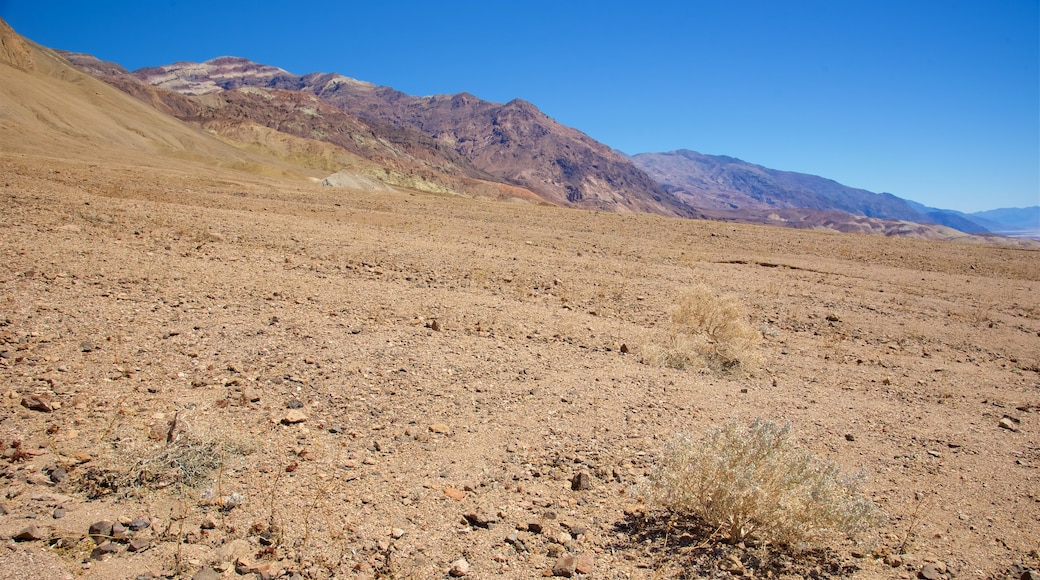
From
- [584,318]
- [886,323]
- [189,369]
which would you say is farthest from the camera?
[886,323]

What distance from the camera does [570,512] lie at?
3512mm

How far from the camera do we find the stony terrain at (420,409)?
10.1 feet

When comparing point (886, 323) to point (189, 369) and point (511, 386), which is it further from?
point (189, 369)

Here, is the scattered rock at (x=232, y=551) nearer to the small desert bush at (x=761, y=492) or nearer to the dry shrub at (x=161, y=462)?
the dry shrub at (x=161, y=462)

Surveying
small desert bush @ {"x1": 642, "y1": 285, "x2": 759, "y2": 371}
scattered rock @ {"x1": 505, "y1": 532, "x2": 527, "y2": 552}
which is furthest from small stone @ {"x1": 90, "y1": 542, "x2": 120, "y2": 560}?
small desert bush @ {"x1": 642, "y1": 285, "x2": 759, "y2": 371}

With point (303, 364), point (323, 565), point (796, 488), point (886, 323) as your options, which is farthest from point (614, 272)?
point (323, 565)

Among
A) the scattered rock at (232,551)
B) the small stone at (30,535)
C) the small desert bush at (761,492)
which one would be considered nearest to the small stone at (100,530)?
the small stone at (30,535)

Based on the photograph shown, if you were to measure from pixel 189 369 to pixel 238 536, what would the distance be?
2289 millimetres

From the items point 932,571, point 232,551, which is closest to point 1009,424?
point 932,571

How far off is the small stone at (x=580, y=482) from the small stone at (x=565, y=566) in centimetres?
70

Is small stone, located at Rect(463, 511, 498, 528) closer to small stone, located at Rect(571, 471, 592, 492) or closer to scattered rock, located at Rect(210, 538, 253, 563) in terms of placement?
small stone, located at Rect(571, 471, 592, 492)

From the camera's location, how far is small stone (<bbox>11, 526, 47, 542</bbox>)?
9.02 ft

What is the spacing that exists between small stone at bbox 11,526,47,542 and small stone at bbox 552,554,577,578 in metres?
2.65

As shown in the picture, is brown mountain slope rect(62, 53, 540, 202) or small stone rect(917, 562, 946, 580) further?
brown mountain slope rect(62, 53, 540, 202)
